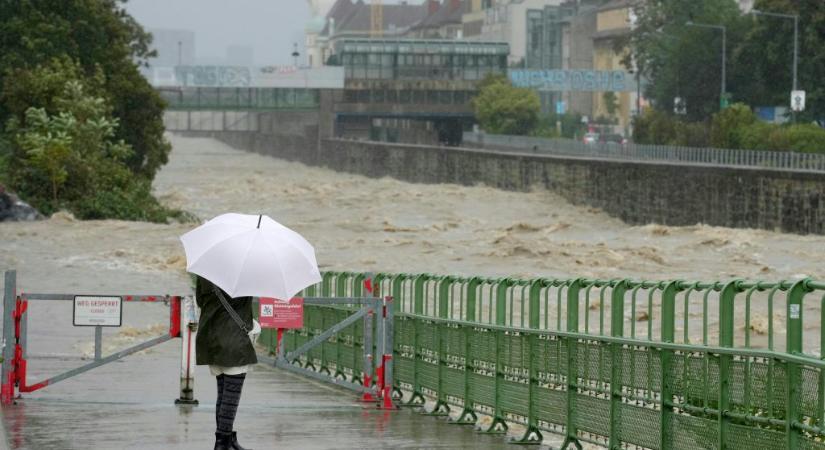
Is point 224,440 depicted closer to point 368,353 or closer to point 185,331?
point 185,331

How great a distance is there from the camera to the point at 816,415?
9.13m

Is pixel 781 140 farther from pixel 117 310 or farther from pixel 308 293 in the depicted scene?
pixel 117 310

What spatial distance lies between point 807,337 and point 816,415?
20.1 metres

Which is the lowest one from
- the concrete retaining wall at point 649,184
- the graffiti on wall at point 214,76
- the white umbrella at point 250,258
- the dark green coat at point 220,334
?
the concrete retaining wall at point 649,184

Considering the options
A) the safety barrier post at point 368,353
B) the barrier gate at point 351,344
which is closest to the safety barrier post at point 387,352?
the barrier gate at point 351,344

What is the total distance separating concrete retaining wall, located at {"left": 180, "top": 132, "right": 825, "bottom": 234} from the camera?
53.1m

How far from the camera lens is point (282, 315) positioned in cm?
1614

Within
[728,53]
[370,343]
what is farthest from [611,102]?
[370,343]

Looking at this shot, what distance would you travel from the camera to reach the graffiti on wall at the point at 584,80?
140 m

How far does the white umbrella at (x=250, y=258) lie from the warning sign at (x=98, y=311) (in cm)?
326

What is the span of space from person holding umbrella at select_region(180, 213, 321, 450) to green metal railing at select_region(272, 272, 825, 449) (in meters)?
2.21

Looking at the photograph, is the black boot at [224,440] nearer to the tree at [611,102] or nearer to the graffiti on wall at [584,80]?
the graffiti on wall at [584,80]

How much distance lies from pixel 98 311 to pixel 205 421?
61.6 inches

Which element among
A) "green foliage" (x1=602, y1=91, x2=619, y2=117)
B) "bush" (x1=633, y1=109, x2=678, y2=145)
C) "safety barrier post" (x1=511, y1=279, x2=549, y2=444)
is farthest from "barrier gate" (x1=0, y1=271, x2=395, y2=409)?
"green foliage" (x1=602, y1=91, x2=619, y2=117)
